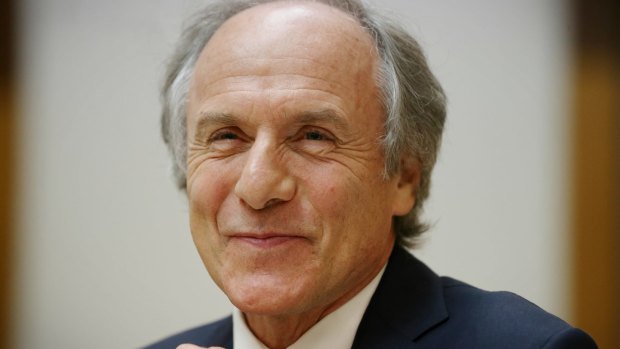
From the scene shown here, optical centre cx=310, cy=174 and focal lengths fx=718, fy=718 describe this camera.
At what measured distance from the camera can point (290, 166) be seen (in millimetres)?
1697

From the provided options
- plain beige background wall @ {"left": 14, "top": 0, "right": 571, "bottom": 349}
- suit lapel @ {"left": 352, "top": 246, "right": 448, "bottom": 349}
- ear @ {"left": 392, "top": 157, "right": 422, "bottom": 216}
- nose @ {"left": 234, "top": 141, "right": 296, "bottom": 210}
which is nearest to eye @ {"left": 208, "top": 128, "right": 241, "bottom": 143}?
nose @ {"left": 234, "top": 141, "right": 296, "bottom": 210}

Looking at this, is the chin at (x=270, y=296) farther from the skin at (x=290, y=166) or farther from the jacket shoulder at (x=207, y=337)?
the jacket shoulder at (x=207, y=337)

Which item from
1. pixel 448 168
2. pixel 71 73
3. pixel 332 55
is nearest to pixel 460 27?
pixel 448 168

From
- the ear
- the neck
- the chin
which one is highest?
the ear

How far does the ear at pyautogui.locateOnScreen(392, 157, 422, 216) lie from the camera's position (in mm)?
1908

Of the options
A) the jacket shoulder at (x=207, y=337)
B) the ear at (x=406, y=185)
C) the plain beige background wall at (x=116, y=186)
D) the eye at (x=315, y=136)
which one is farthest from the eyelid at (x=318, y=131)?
the plain beige background wall at (x=116, y=186)

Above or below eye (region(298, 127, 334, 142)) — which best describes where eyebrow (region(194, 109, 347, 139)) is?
above

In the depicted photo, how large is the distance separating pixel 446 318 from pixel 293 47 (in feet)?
2.50

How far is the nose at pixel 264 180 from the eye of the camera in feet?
5.35

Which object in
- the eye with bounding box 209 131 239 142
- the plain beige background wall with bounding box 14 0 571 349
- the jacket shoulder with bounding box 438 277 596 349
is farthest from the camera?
the plain beige background wall with bounding box 14 0 571 349

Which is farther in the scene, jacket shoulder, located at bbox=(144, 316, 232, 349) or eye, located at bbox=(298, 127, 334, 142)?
jacket shoulder, located at bbox=(144, 316, 232, 349)

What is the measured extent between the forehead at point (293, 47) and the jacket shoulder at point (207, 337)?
0.76 meters

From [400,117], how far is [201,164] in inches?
20.6

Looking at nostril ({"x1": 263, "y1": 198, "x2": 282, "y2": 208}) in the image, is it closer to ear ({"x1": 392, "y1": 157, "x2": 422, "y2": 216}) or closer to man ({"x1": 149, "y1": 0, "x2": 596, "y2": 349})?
man ({"x1": 149, "y1": 0, "x2": 596, "y2": 349})
